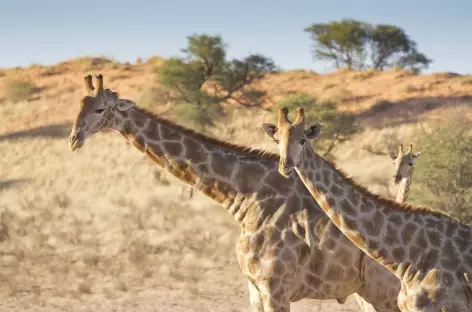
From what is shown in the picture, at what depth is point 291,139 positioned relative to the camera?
6980 mm

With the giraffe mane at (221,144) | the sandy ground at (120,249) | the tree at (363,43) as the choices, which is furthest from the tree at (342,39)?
the giraffe mane at (221,144)

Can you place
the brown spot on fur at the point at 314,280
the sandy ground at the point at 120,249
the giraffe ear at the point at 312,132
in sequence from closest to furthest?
the giraffe ear at the point at 312,132
the brown spot on fur at the point at 314,280
the sandy ground at the point at 120,249

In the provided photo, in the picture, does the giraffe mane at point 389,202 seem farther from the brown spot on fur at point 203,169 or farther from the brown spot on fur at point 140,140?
the brown spot on fur at point 140,140

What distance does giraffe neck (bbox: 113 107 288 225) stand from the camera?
341 inches

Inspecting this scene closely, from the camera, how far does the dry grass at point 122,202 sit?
1516 centimetres

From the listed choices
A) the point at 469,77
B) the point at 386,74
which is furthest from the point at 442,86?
the point at 386,74

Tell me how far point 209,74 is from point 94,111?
32603mm

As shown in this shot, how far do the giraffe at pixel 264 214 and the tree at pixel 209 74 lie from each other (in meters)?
27.4

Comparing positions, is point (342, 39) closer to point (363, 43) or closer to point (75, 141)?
point (363, 43)

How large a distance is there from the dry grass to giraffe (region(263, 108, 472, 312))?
5.98 metres

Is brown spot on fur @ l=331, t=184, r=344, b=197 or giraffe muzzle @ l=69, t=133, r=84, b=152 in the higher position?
giraffe muzzle @ l=69, t=133, r=84, b=152

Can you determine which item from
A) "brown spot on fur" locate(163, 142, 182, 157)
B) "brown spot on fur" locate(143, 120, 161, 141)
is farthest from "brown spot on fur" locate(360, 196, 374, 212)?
"brown spot on fur" locate(143, 120, 161, 141)

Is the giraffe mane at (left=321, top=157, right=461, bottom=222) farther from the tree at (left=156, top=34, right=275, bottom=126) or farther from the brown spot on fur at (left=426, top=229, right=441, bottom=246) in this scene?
the tree at (left=156, top=34, right=275, bottom=126)

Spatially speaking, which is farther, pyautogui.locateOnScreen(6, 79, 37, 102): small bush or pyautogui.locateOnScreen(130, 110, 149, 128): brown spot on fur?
pyautogui.locateOnScreen(6, 79, 37, 102): small bush
